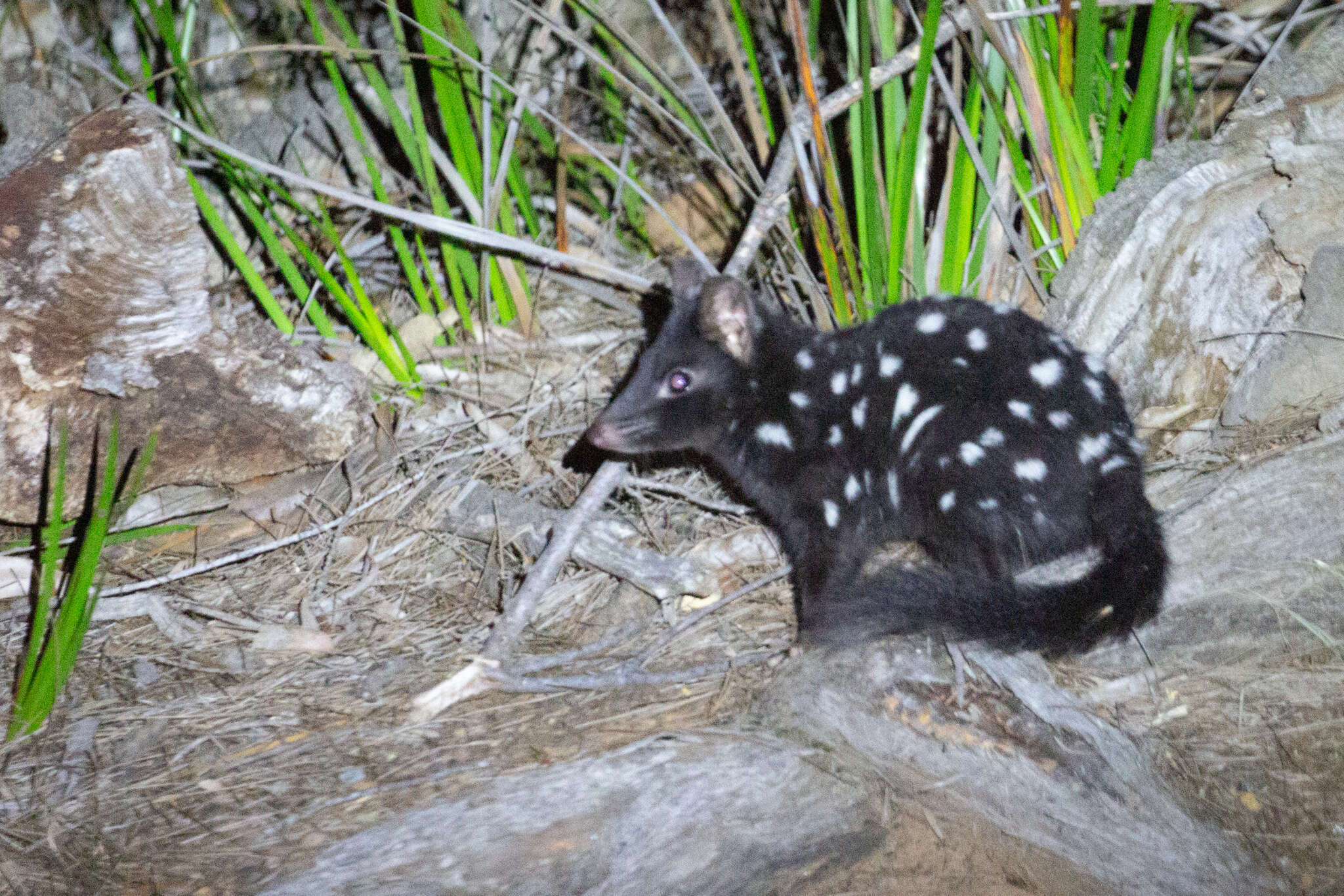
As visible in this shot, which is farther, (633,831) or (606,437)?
(606,437)

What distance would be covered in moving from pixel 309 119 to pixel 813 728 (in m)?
3.09

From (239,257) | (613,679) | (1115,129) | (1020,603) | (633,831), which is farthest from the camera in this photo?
(239,257)

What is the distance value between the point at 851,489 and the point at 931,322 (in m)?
0.50

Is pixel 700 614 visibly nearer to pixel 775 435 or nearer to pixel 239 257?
pixel 775 435

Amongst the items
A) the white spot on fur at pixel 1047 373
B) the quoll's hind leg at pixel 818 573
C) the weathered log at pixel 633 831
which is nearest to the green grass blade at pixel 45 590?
the weathered log at pixel 633 831

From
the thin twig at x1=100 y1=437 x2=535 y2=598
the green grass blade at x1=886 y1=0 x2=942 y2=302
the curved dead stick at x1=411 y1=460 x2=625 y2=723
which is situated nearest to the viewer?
the curved dead stick at x1=411 y1=460 x2=625 y2=723

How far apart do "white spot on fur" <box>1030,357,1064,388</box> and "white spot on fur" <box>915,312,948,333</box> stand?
0.26 meters

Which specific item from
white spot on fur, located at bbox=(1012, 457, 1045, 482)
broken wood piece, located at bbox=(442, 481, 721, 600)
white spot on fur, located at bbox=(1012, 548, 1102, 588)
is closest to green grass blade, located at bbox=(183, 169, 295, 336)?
broken wood piece, located at bbox=(442, 481, 721, 600)

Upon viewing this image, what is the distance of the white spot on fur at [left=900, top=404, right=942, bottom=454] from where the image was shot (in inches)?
105

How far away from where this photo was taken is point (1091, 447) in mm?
2557

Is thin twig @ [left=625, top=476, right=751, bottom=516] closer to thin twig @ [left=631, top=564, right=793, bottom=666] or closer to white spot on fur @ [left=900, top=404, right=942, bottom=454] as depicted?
thin twig @ [left=631, top=564, right=793, bottom=666]

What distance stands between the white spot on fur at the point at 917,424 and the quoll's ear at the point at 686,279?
0.71 metres

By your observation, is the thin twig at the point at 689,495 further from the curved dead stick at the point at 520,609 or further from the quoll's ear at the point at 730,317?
the quoll's ear at the point at 730,317

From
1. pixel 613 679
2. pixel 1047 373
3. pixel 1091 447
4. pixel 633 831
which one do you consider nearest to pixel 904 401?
pixel 1047 373
